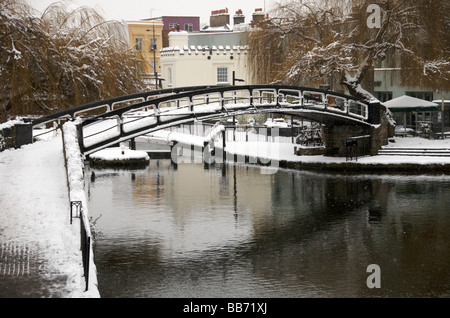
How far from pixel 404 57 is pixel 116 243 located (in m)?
20.3

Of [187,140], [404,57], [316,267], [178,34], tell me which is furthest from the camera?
[178,34]

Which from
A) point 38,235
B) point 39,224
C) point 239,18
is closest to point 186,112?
point 39,224

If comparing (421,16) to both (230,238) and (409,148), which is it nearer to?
(409,148)

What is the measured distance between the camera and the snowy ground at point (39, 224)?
37.1 feet

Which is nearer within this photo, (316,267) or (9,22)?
(316,267)

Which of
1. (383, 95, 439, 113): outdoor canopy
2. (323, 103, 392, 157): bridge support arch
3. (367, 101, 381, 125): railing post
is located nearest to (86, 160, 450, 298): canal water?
(323, 103, 392, 157): bridge support arch

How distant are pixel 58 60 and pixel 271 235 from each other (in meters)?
13.4

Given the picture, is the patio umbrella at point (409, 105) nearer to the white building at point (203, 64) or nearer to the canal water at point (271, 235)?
the canal water at point (271, 235)

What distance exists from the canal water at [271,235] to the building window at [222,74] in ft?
76.3

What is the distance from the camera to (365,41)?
1375 inches

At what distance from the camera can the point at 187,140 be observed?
41.8 meters

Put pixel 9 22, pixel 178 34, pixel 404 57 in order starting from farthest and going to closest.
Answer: pixel 178 34 → pixel 404 57 → pixel 9 22

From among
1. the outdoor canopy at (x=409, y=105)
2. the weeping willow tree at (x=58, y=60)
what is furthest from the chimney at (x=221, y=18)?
the weeping willow tree at (x=58, y=60)
